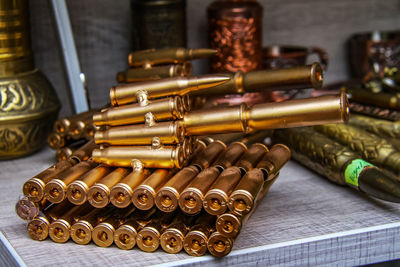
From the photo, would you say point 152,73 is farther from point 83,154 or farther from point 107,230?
point 107,230

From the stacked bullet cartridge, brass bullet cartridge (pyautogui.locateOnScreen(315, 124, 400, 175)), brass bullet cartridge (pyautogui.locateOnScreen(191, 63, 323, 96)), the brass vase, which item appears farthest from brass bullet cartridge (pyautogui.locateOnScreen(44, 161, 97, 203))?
brass bullet cartridge (pyautogui.locateOnScreen(315, 124, 400, 175))

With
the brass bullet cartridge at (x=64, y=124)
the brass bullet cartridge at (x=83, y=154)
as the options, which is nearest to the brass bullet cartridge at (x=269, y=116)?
the brass bullet cartridge at (x=83, y=154)

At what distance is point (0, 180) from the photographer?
1138 millimetres

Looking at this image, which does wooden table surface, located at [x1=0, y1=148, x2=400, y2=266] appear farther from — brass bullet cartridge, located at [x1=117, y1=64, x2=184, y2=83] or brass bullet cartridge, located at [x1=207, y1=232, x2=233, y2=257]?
brass bullet cartridge, located at [x1=117, y1=64, x2=184, y2=83]

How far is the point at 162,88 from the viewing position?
870 millimetres

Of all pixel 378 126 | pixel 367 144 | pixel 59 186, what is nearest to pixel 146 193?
pixel 59 186

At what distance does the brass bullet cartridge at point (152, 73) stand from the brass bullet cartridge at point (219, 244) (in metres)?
0.43

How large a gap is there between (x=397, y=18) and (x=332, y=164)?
3.36 feet

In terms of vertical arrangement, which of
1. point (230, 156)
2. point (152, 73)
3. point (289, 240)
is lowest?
point (289, 240)

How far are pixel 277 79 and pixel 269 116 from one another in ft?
0.45

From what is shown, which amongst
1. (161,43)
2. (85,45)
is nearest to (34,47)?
(85,45)

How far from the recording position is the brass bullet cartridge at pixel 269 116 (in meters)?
0.78

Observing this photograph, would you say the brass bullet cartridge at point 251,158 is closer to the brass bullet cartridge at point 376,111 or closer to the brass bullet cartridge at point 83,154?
the brass bullet cartridge at point 83,154

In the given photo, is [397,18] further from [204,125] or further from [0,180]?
[0,180]
